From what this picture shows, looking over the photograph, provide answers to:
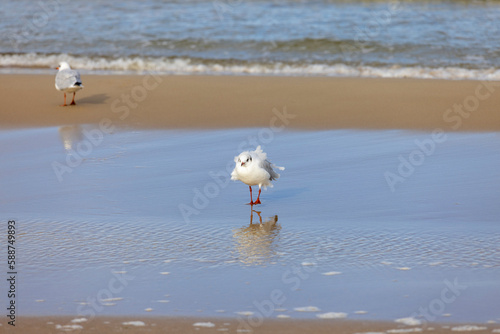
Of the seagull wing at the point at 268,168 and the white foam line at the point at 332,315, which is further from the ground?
the seagull wing at the point at 268,168

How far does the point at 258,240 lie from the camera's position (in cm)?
570

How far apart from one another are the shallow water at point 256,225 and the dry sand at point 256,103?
0.74m

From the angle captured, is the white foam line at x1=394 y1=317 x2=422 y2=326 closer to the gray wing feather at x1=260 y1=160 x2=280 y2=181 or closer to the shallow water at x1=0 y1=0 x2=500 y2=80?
the gray wing feather at x1=260 y1=160 x2=280 y2=181

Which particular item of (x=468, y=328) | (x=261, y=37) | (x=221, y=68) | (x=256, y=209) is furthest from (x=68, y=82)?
(x=468, y=328)

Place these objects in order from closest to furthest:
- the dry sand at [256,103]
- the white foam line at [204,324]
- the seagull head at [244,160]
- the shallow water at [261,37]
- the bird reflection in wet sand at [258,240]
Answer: the white foam line at [204,324] < the bird reflection in wet sand at [258,240] < the seagull head at [244,160] < the dry sand at [256,103] < the shallow water at [261,37]

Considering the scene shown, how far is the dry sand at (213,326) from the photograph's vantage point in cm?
404

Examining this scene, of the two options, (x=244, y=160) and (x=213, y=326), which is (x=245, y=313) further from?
(x=244, y=160)

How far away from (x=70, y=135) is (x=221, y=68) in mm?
6602

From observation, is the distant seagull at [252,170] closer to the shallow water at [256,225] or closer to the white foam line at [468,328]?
the shallow water at [256,225]

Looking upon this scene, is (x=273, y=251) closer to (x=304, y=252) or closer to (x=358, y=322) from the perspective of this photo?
(x=304, y=252)

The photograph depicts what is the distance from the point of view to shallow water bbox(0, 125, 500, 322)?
4.52 m

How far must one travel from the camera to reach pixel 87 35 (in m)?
19.2

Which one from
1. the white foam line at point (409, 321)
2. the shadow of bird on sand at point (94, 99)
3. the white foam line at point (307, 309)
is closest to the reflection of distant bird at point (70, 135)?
the shadow of bird on sand at point (94, 99)

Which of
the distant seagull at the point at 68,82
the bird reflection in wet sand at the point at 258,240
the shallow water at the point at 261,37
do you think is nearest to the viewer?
the bird reflection in wet sand at the point at 258,240
